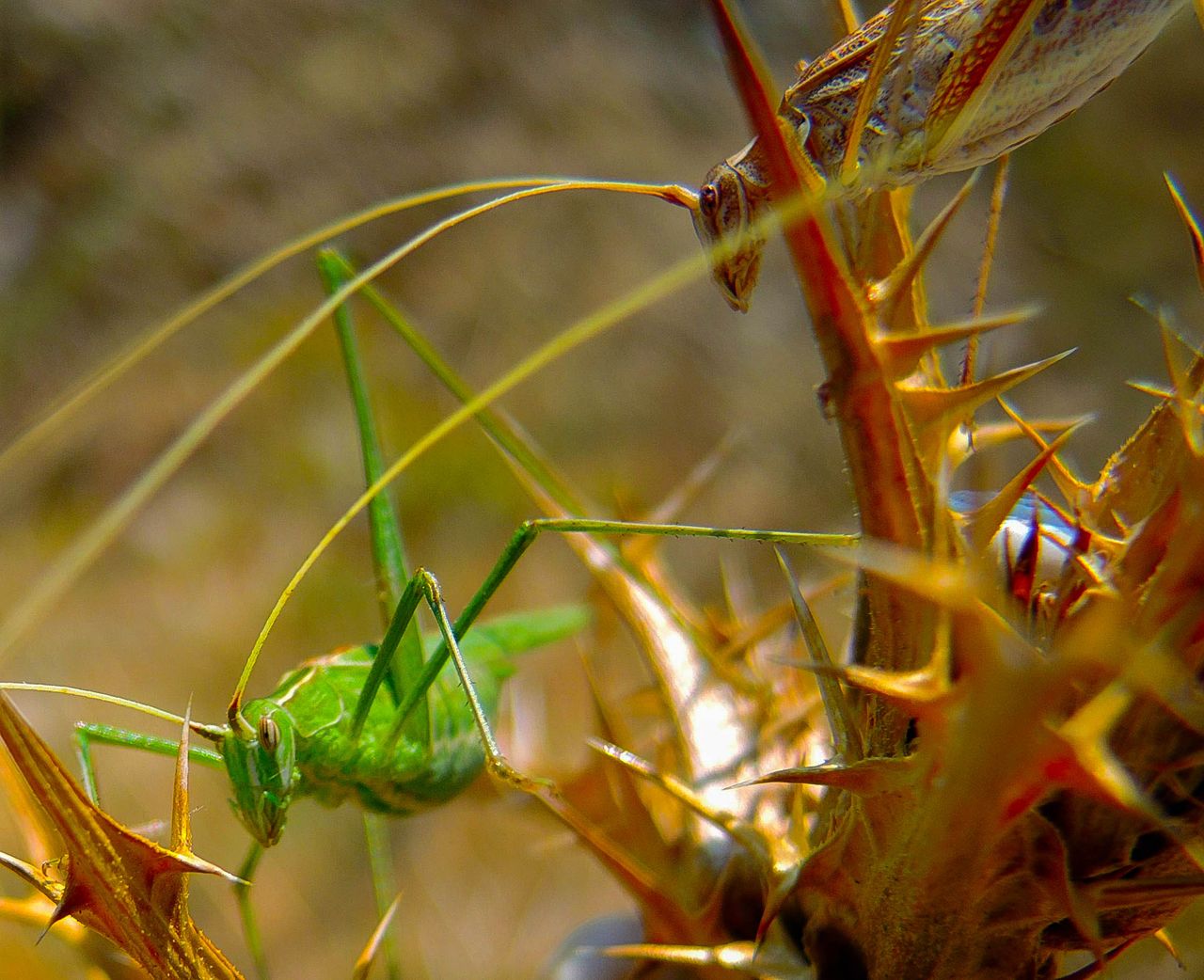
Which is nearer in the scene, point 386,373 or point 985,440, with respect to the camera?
point 985,440

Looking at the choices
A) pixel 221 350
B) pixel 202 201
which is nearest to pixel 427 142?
pixel 202 201

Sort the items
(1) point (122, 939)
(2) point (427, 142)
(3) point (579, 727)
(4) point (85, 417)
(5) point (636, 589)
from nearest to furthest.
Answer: (1) point (122, 939), (5) point (636, 589), (3) point (579, 727), (4) point (85, 417), (2) point (427, 142)

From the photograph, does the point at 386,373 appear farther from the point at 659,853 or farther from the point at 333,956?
the point at 659,853

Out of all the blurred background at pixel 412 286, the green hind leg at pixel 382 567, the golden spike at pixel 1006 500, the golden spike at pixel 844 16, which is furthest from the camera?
the blurred background at pixel 412 286

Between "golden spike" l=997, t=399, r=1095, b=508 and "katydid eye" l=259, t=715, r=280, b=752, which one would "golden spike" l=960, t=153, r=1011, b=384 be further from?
"katydid eye" l=259, t=715, r=280, b=752

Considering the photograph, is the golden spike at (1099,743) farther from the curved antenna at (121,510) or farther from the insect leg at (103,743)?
the insect leg at (103,743)

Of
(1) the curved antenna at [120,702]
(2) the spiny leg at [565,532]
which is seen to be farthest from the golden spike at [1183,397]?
(1) the curved antenna at [120,702]

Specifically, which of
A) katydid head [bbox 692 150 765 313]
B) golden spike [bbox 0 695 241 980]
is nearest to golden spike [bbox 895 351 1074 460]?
katydid head [bbox 692 150 765 313]

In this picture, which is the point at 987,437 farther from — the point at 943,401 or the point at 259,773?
the point at 259,773
